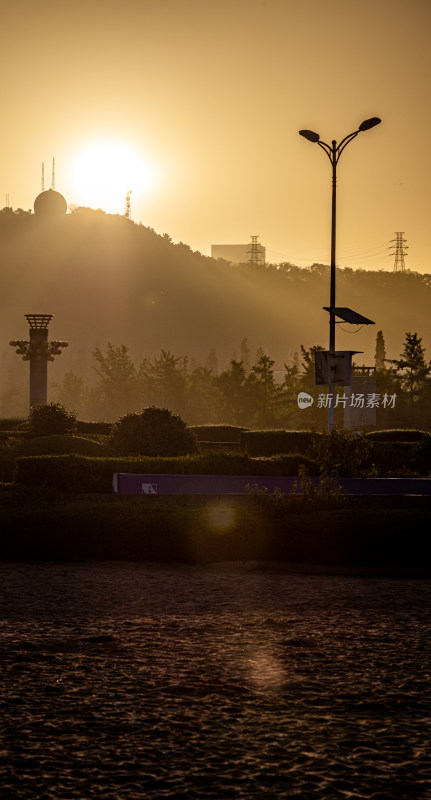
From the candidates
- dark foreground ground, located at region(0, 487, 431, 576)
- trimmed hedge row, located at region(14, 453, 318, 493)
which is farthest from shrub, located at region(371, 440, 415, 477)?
dark foreground ground, located at region(0, 487, 431, 576)

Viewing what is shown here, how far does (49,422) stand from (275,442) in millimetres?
9064

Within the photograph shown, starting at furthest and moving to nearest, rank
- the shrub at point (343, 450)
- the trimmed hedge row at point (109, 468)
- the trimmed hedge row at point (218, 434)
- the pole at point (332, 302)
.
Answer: the trimmed hedge row at point (218, 434) < the pole at point (332, 302) < the shrub at point (343, 450) < the trimmed hedge row at point (109, 468)

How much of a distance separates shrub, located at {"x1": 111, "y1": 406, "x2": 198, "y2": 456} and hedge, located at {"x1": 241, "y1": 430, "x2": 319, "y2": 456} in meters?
6.22

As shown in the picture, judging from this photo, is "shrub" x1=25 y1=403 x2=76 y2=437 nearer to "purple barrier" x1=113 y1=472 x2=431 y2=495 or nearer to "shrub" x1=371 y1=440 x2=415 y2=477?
"shrub" x1=371 y1=440 x2=415 y2=477

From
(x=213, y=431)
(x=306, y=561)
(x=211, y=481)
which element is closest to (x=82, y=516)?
(x=306, y=561)

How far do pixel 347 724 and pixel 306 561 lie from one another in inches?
300

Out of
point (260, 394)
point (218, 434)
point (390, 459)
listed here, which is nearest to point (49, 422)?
point (218, 434)

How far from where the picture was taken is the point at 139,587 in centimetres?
1226

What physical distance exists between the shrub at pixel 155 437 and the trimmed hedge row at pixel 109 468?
3973 mm

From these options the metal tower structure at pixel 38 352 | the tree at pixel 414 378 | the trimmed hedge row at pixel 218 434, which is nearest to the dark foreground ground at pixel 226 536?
the trimmed hedge row at pixel 218 434

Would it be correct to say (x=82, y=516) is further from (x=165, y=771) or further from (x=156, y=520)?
(x=165, y=771)

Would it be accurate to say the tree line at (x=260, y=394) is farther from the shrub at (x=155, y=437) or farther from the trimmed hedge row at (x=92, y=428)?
the shrub at (x=155, y=437)

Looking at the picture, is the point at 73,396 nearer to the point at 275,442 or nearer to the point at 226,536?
the point at 275,442

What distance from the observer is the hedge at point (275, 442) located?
110ft
